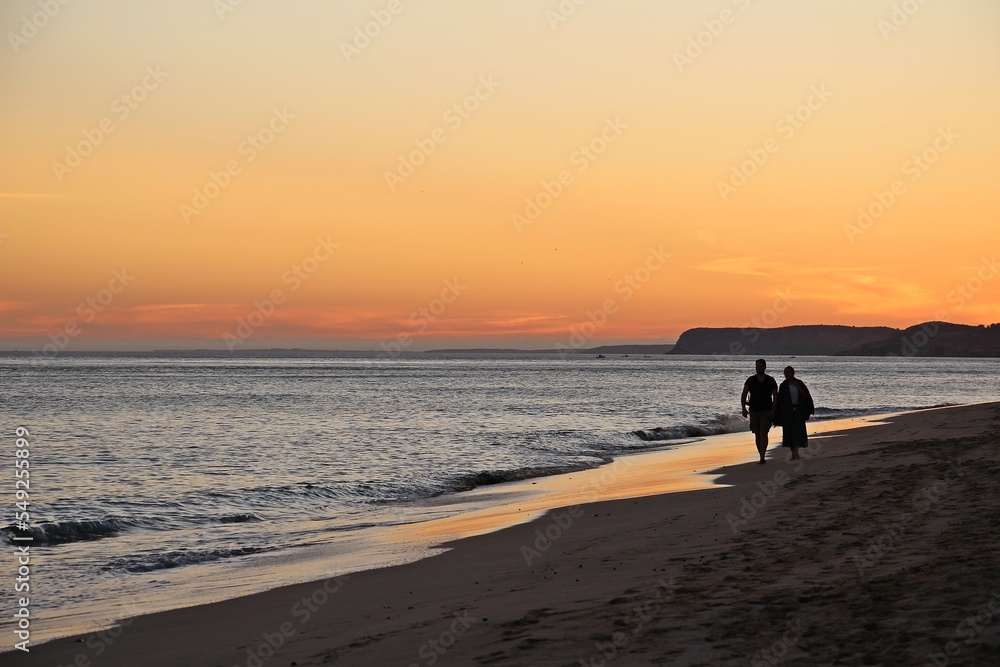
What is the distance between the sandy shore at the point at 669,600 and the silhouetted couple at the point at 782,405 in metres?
5.40

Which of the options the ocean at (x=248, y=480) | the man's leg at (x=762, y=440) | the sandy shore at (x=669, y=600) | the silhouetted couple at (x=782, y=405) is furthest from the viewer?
the man's leg at (x=762, y=440)

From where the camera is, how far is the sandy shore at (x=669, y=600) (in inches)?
207

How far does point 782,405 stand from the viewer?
17.4 m

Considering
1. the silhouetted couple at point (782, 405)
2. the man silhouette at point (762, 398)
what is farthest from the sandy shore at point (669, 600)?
the man silhouette at point (762, 398)

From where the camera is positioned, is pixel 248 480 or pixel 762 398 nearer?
pixel 762 398

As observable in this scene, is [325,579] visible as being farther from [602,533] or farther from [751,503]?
[751,503]

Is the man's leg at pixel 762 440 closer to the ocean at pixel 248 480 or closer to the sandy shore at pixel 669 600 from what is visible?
the ocean at pixel 248 480

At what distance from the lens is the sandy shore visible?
5254 mm

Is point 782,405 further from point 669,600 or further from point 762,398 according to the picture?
point 669,600

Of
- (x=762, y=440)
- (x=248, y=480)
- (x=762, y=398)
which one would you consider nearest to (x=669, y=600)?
(x=762, y=398)

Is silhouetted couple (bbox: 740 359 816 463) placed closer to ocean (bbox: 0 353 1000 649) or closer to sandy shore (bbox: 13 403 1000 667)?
ocean (bbox: 0 353 1000 649)

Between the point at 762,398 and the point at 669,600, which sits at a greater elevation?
the point at 762,398

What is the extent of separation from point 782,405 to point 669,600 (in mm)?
11936

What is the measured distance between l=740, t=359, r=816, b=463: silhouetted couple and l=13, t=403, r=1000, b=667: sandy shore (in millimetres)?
5402
